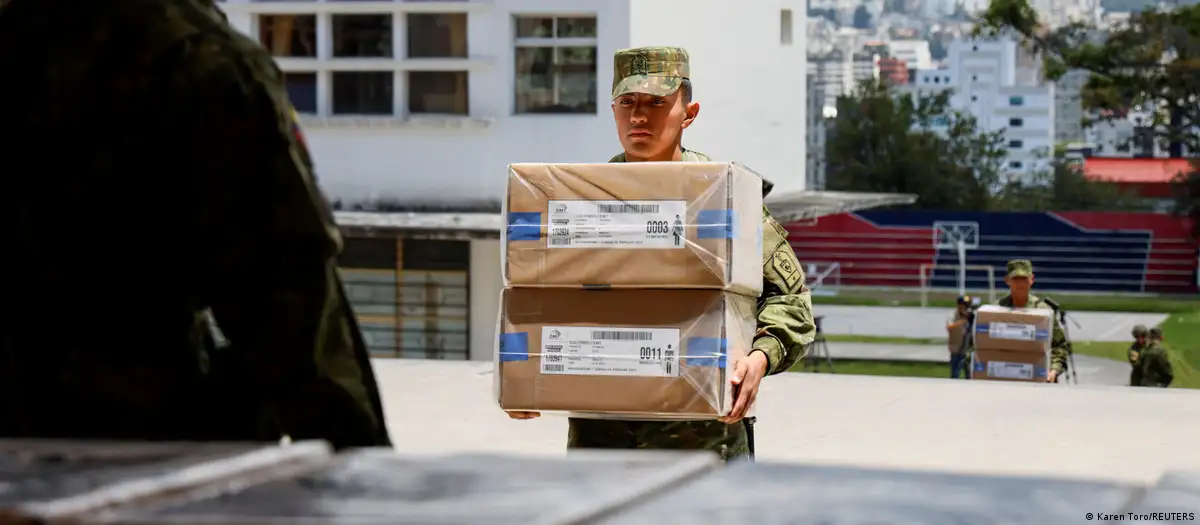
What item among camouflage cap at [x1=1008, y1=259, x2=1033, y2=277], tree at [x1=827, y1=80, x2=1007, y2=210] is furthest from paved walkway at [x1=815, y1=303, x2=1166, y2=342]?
camouflage cap at [x1=1008, y1=259, x2=1033, y2=277]

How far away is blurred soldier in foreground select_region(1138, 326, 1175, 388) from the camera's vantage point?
15.2 m

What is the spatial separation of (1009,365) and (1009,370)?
0.04 meters

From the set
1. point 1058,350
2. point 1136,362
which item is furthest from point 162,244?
point 1136,362

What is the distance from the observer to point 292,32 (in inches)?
907

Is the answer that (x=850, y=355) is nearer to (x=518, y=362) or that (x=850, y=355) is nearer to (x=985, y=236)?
(x=985, y=236)

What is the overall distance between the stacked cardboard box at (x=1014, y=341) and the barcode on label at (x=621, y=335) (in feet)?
27.5

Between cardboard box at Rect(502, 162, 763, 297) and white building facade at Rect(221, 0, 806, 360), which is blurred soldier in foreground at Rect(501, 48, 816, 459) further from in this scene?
white building facade at Rect(221, 0, 806, 360)

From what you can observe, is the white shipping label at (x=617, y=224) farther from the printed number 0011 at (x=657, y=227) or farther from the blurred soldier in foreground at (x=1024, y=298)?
the blurred soldier in foreground at (x=1024, y=298)

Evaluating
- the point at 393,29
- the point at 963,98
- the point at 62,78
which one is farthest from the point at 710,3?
the point at 963,98

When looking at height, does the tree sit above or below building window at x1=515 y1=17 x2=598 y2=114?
below

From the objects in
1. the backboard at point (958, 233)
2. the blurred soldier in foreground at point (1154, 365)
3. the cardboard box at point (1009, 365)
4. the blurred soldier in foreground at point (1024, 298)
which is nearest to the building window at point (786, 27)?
the blurred soldier in foreground at point (1154, 365)

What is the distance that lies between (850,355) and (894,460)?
25.2 m

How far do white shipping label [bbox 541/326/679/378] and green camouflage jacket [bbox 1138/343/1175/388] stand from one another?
486 inches

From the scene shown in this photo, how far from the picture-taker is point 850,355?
33.9m
